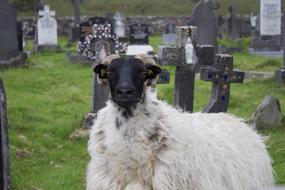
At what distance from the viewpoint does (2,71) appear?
64.7ft

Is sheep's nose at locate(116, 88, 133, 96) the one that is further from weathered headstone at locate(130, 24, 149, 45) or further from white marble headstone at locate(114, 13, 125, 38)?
white marble headstone at locate(114, 13, 125, 38)

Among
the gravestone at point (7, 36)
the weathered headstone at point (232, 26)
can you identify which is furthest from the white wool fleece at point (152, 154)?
the weathered headstone at point (232, 26)

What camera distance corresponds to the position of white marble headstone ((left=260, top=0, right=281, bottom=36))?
888 inches

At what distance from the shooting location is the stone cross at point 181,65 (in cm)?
903

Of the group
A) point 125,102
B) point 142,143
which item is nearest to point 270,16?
point 142,143


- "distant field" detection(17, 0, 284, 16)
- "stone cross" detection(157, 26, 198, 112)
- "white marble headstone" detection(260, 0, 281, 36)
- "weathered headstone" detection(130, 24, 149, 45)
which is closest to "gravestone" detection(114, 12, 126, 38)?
"weathered headstone" detection(130, 24, 149, 45)

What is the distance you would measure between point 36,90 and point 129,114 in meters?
10.8

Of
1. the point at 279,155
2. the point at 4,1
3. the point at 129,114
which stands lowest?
the point at 279,155

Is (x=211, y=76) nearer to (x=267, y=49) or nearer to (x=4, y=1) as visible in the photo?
(x=4, y=1)

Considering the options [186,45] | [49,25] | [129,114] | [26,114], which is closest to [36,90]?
[26,114]

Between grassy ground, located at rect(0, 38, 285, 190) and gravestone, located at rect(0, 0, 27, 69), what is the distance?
57 centimetres

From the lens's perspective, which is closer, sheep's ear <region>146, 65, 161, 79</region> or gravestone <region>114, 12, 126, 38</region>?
sheep's ear <region>146, 65, 161, 79</region>

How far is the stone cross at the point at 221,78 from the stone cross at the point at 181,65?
0.22 metres

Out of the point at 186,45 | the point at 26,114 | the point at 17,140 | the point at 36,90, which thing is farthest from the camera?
the point at 36,90
